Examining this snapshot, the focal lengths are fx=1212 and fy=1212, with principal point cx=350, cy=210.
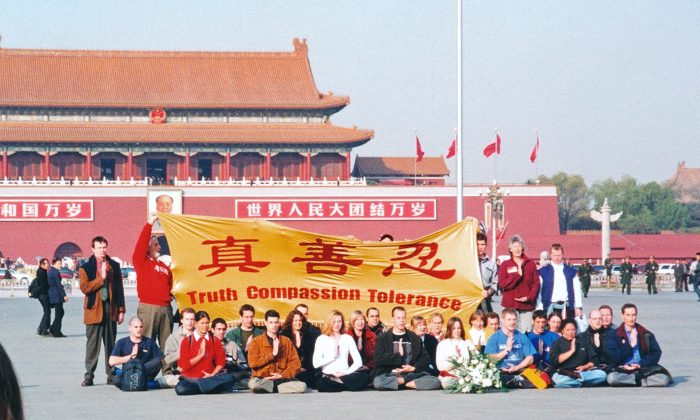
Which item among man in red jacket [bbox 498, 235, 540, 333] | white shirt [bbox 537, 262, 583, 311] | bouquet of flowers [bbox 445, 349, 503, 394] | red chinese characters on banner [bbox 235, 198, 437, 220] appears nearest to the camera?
bouquet of flowers [bbox 445, 349, 503, 394]

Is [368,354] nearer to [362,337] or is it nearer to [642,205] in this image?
[362,337]

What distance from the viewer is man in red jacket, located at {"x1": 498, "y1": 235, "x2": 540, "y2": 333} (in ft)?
31.6

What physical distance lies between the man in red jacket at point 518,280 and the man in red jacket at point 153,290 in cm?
267

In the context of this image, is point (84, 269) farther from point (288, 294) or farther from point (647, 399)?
point (647, 399)

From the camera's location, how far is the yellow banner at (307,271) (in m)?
9.66

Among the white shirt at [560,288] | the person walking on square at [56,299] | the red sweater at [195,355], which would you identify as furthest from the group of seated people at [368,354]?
the person walking on square at [56,299]

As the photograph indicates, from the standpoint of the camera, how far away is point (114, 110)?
45.8 meters

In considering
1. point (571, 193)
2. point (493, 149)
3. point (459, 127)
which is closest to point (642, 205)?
point (571, 193)

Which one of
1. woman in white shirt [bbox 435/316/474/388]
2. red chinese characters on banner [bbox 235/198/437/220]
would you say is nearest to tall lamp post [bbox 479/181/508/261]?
red chinese characters on banner [bbox 235/198/437/220]

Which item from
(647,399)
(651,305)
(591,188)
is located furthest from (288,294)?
(591,188)

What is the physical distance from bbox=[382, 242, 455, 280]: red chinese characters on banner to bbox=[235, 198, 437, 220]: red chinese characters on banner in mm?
33153

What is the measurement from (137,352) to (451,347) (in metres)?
2.34

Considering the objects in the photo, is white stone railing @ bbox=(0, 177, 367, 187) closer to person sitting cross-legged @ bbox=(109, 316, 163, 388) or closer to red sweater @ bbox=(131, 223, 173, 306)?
red sweater @ bbox=(131, 223, 173, 306)

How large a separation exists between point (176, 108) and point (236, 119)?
7.63 ft
